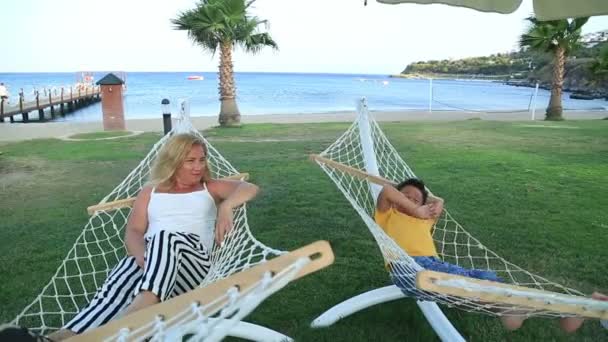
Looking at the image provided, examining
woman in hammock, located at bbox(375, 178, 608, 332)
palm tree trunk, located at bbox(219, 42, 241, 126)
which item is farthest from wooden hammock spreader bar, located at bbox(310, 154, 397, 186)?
palm tree trunk, located at bbox(219, 42, 241, 126)

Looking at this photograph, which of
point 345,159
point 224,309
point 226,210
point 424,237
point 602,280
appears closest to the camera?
point 224,309

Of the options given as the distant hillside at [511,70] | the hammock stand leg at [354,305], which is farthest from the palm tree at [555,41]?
the distant hillside at [511,70]

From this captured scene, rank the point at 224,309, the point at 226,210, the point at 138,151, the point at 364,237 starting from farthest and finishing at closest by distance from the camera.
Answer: the point at 138,151, the point at 364,237, the point at 226,210, the point at 224,309

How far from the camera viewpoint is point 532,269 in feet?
9.35

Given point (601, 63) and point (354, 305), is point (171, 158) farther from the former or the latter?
point (601, 63)

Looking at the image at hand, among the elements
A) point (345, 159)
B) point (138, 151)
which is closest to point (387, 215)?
point (345, 159)

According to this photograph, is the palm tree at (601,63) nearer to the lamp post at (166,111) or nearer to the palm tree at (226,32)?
the palm tree at (226,32)

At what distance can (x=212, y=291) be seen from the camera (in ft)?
3.08

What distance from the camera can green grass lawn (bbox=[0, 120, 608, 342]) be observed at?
2.30m

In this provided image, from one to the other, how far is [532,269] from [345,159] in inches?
125

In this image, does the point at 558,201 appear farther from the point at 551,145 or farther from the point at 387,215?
the point at 551,145

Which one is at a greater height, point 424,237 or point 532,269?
point 424,237

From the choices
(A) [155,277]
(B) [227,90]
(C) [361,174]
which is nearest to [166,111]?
Answer: (C) [361,174]

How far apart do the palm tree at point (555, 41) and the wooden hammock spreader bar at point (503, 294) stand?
1136 centimetres
